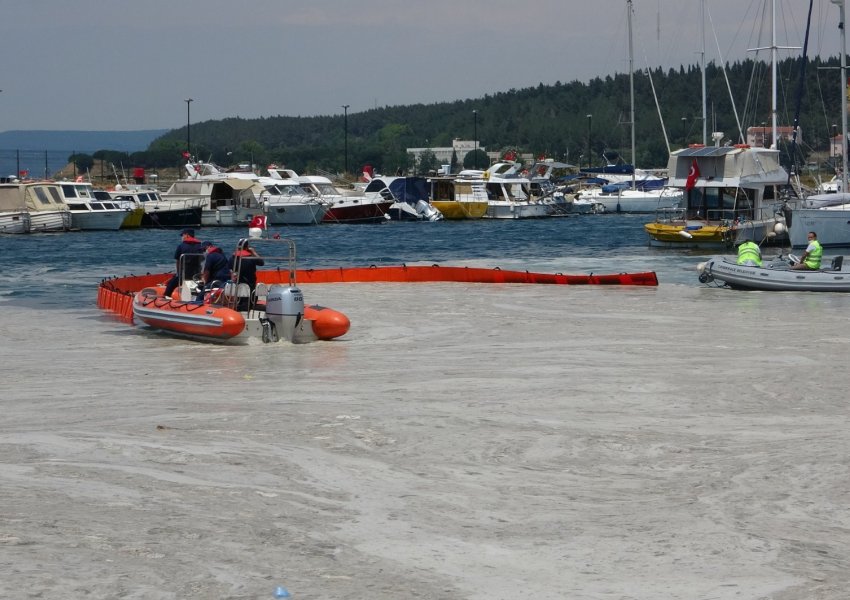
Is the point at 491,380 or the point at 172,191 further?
the point at 172,191

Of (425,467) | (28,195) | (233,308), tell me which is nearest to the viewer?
(425,467)

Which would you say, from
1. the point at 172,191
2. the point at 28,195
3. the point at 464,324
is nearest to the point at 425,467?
the point at 464,324

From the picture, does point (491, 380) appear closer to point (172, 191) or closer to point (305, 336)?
point (305, 336)

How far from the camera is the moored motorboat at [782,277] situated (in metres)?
27.5

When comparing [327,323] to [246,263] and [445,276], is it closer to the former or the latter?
[246,263]

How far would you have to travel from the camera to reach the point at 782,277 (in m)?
27.8

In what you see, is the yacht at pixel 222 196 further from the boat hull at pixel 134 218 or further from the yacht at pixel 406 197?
the yacht at pixel 406 197

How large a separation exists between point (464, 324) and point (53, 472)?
41.2ft

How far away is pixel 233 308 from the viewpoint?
19.7 metres

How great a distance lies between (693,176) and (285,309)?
27.3 metres

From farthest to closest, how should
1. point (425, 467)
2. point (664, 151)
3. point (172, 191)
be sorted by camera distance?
1. point (664, 151)
2. point (172, 191)
3. point (425, 467)

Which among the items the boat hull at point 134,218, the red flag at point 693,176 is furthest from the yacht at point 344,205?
the red flag at point 693,176

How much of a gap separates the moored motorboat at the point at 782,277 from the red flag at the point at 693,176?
580 inches

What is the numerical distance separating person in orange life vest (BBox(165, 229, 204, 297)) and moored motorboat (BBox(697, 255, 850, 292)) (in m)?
13.1
